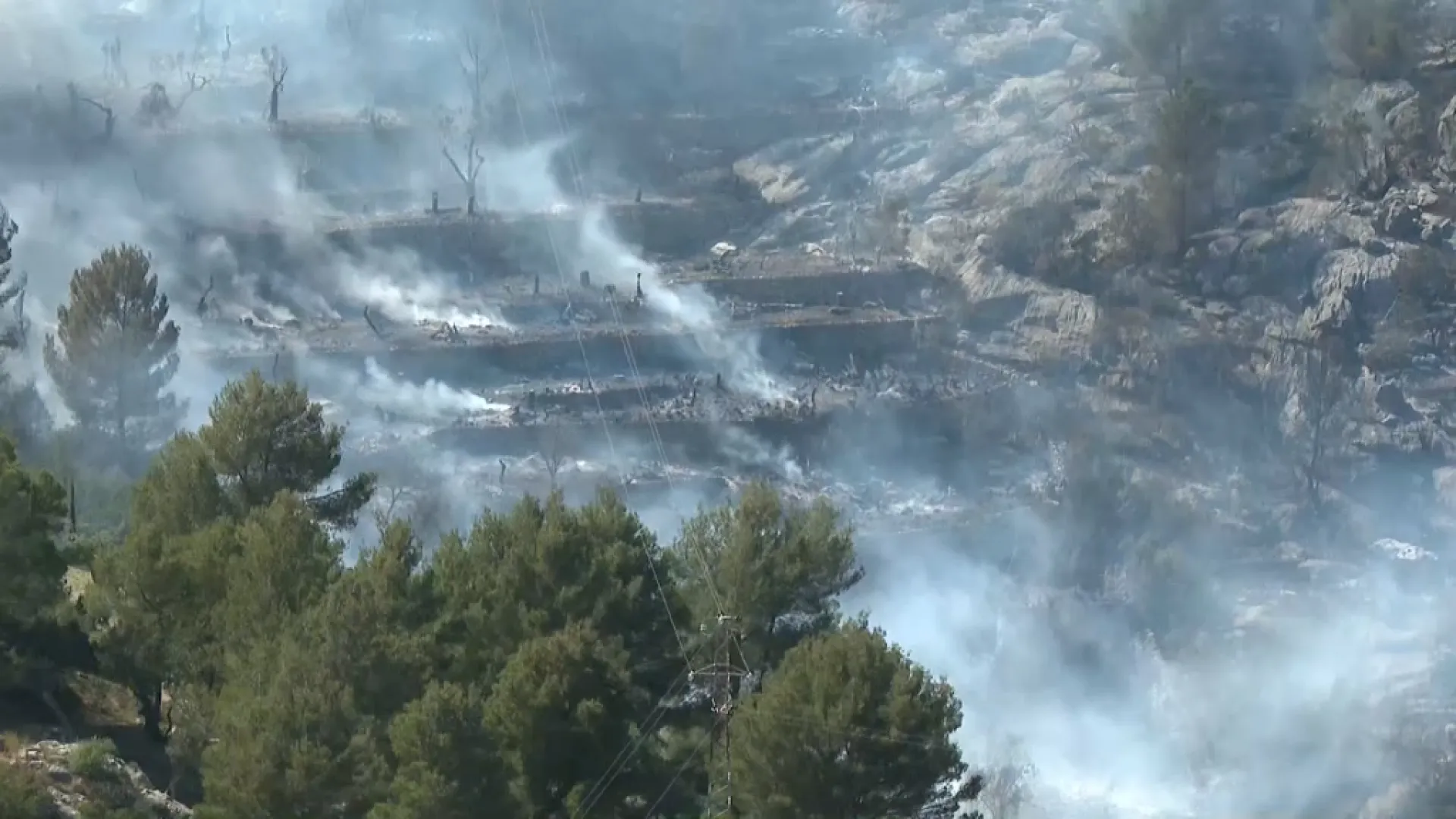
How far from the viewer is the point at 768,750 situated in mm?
17062

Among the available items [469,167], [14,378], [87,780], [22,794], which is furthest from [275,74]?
[22,794]

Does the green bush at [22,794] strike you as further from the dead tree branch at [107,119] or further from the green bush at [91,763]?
the dead tree branch at [107,119]

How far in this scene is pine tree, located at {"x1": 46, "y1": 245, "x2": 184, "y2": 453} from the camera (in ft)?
113

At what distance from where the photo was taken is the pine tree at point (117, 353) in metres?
34.5

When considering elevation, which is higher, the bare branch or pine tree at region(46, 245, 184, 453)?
the bare branch

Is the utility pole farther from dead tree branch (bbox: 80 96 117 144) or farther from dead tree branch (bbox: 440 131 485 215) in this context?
dead tree branch (bbox: 80 96 117 144)

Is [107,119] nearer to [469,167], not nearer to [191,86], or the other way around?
[191,86]

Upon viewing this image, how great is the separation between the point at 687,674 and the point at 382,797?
3562 mm

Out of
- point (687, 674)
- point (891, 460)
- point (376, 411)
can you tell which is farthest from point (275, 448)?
point (891, 460)

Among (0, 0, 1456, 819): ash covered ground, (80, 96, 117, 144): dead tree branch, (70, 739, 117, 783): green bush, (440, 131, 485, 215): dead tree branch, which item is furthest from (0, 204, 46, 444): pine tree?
(70, 739, 117, 783): green bush

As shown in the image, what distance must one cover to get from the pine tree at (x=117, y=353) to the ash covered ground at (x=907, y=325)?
2.98 meters

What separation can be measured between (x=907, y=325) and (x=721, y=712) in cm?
3356

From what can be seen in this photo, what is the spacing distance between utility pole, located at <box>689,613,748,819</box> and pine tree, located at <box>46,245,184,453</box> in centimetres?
1883

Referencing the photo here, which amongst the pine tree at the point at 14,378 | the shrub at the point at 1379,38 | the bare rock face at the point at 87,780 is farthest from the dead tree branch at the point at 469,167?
the bare rock face at the point at 87,780
